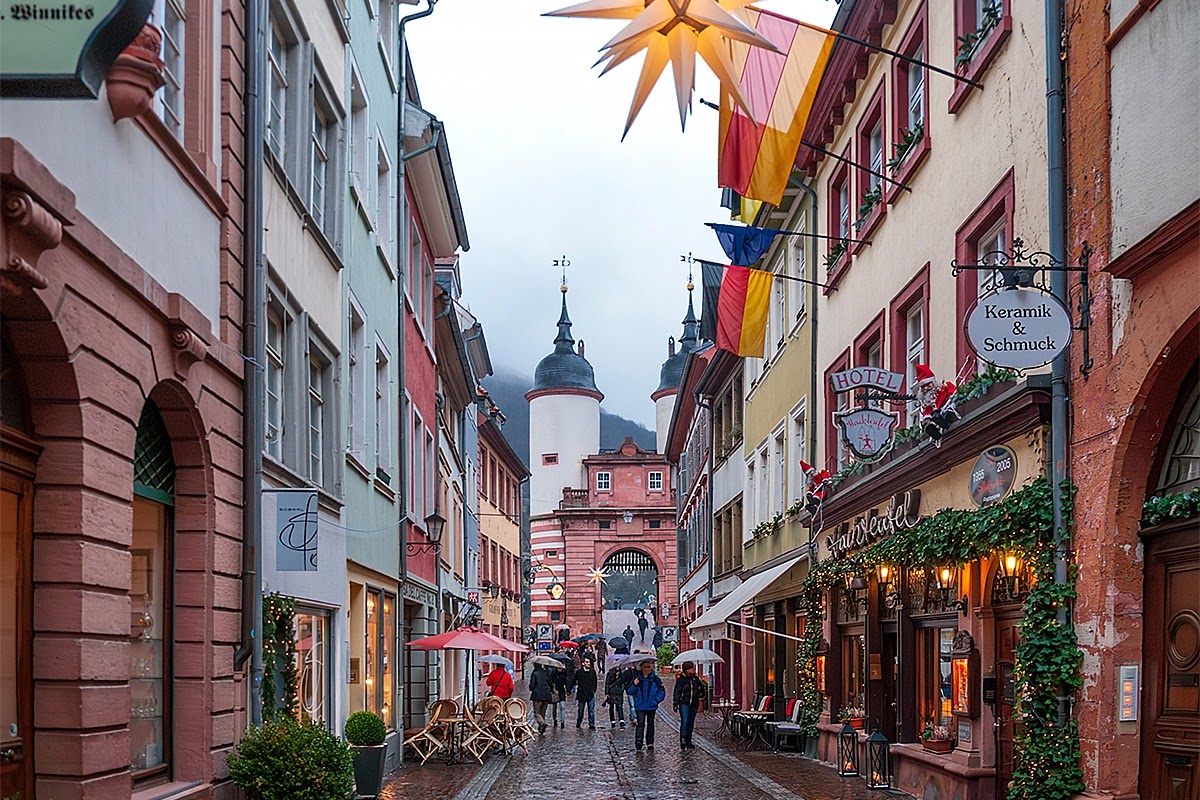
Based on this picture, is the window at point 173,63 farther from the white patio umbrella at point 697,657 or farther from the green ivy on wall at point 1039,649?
the white patio umbrella at point 697,657

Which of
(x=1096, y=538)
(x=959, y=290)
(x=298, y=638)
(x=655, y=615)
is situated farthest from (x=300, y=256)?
(x=655, y=615)

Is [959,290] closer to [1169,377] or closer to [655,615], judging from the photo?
[1169,377]

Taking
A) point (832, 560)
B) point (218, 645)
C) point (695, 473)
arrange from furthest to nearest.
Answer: point (695, 473)
point (832, 560)
point (218, 645)

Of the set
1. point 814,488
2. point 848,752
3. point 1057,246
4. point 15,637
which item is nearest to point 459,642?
point 814,488

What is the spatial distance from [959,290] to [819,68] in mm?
2720

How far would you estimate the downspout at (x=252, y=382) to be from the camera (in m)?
11.9

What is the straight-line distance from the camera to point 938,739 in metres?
16.3

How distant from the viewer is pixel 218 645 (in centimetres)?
1116

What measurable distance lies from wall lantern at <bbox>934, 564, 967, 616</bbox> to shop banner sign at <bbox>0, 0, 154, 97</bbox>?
36.8ft

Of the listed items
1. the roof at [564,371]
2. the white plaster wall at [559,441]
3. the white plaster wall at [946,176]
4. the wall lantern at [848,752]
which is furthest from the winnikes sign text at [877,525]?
the roof at [564,371]

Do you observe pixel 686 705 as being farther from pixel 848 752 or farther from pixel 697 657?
pixel 848 752

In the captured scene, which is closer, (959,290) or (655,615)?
(959,290)

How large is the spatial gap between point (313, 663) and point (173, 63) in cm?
745

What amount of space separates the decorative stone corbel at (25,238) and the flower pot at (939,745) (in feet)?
38.5
